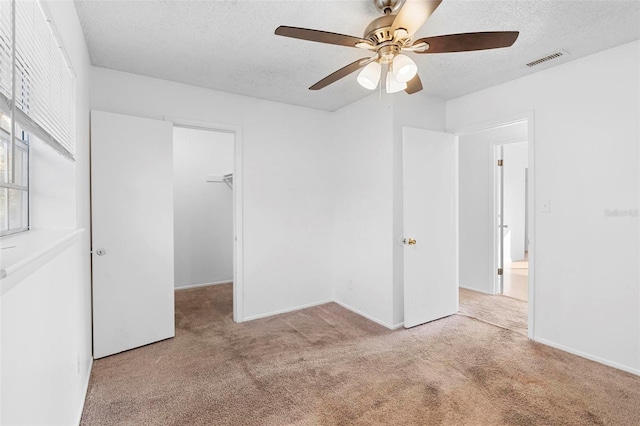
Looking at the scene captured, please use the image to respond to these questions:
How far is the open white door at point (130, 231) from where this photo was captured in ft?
8.55

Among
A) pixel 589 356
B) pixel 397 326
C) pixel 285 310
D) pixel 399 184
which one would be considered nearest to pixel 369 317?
pixel 397 326

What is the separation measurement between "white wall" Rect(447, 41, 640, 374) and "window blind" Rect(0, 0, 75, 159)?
136 inches

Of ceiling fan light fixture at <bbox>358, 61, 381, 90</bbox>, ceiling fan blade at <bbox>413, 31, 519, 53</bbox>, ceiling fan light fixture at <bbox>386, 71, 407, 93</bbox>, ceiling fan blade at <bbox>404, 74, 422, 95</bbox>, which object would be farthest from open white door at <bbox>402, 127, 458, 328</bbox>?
ceiling fan blade at <bbox>413, 31, 519, 53</bbox>

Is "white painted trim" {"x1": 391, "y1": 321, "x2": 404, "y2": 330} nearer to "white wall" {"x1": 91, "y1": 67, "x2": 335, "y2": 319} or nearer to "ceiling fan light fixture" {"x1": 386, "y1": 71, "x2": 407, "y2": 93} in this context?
"white wall" {"x1": 91, "y1": 67, "x2": 335, "y2": 319}

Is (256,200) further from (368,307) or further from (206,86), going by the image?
(368,307)

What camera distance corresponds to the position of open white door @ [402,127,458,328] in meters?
3.29

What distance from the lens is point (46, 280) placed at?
128cm

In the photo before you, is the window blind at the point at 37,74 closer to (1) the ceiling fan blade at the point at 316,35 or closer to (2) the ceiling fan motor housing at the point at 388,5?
(1) the ceiling fan blade at the point at 316,35

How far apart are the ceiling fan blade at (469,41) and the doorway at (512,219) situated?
3.14 meters

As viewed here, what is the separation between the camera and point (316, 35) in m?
1.62

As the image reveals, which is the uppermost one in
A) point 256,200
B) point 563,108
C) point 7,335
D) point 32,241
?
point 563,108

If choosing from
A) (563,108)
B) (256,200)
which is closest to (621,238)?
(563,108)

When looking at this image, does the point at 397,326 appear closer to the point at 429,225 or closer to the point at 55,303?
the point at 429,225

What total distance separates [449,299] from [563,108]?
214 centimetres
